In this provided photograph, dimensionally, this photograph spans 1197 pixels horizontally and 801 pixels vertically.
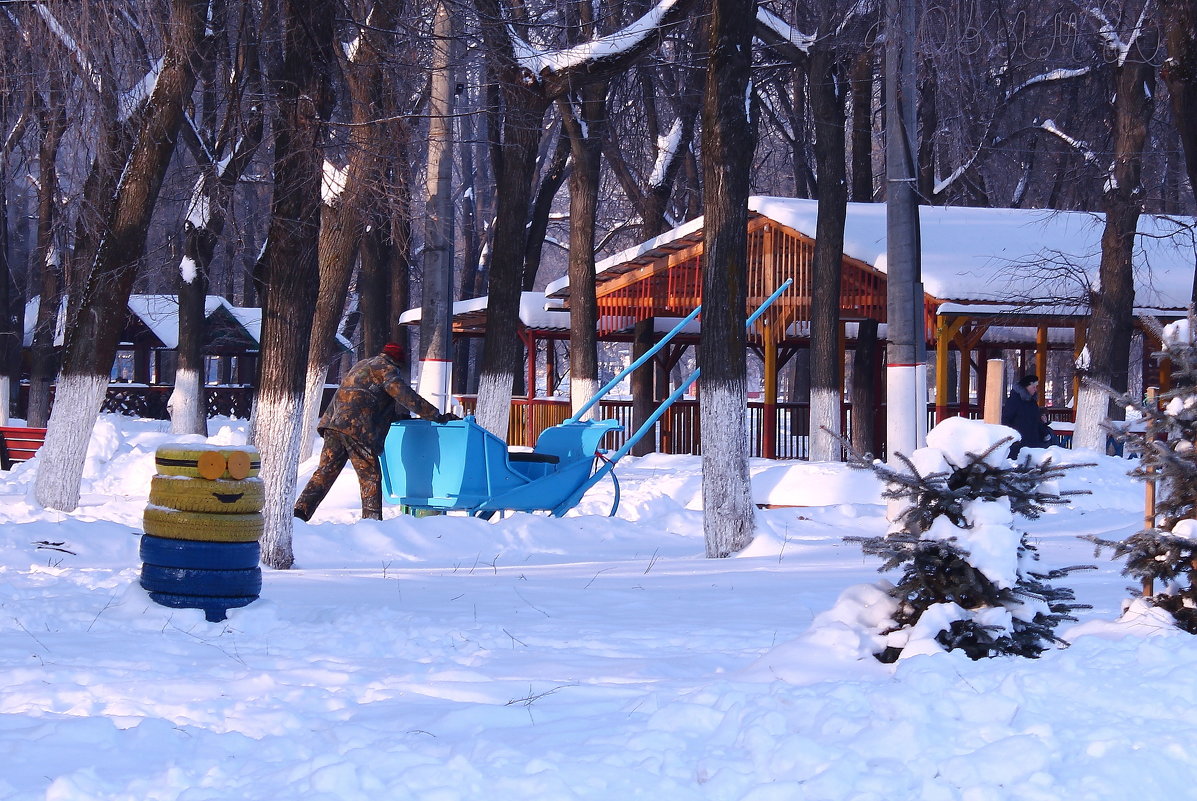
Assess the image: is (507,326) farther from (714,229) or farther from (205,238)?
(205,238)

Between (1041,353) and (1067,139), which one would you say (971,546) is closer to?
(1041,353)

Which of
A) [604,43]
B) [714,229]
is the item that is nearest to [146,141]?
[604,43]

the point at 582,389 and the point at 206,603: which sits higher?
the point at 582,389

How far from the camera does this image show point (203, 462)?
6.48 m

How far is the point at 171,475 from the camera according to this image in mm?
6543

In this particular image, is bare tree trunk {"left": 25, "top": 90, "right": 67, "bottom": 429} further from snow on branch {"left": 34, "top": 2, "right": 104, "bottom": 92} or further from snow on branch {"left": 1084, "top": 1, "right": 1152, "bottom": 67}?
snow on branch {"left": 1084, "top": 1, "right": 1152, "bottom": 67}

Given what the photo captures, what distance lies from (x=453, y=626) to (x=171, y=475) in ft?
5.09

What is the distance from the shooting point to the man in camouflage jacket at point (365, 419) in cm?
1117

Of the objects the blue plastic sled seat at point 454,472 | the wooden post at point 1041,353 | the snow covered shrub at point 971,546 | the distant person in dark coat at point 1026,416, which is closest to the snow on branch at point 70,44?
the blue plastic sled seat at point 454,472

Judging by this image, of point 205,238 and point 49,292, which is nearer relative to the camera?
point 205,238

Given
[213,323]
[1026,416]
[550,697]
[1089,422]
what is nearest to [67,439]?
[550,697]

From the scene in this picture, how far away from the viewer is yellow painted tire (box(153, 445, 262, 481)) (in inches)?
255

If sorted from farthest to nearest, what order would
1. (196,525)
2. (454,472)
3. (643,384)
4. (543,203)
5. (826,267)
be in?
(543,203) → (643,384) → (826,267) → (454,472) → (196,525)

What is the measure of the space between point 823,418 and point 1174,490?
47.3ft
